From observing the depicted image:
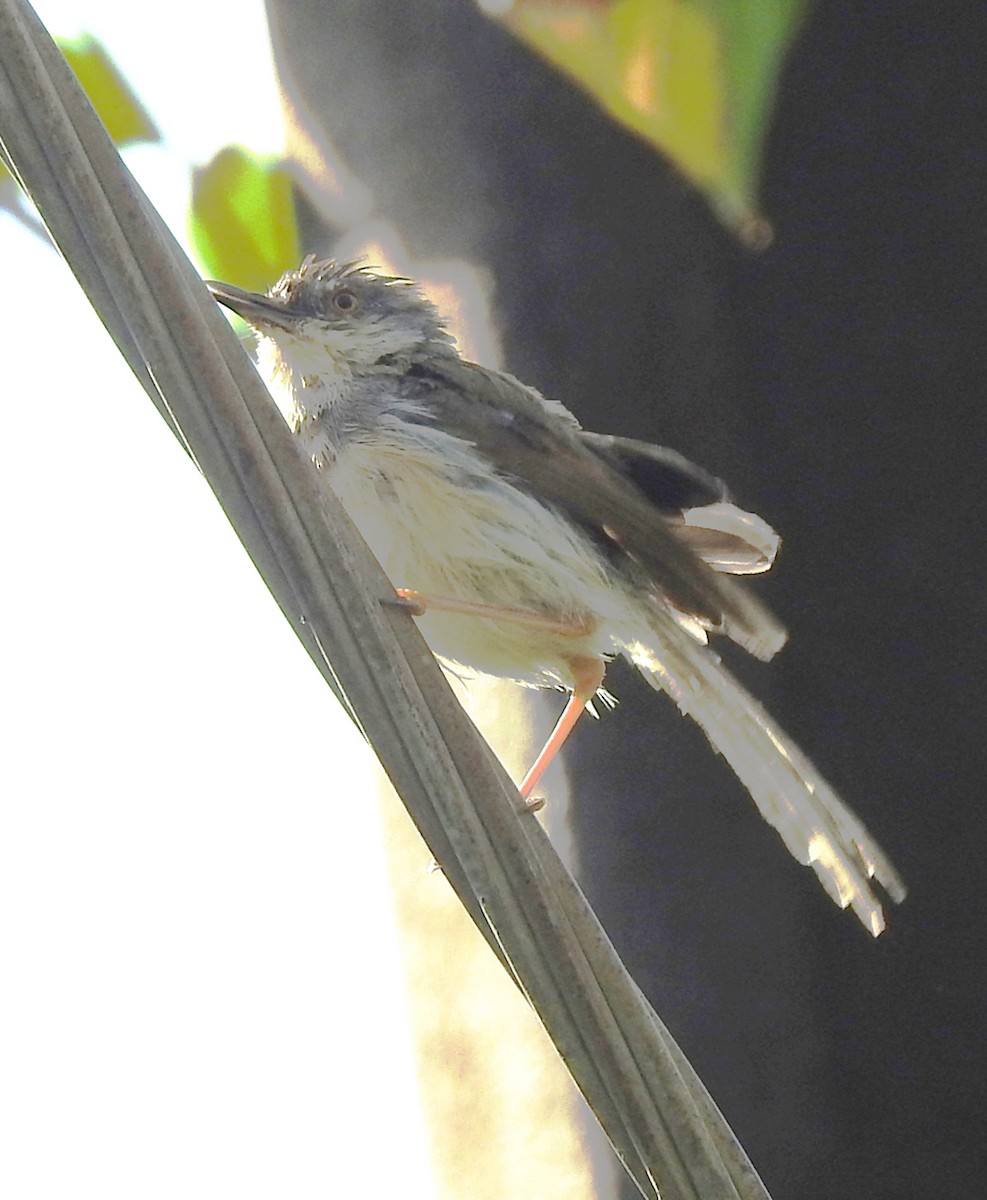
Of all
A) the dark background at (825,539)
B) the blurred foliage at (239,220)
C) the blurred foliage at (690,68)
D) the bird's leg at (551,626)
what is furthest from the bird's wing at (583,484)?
the blurred foliage at (690,68)

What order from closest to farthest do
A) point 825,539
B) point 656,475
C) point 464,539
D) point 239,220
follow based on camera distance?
point 464,539 < point 656,475 < point 239,220 < point 825,539

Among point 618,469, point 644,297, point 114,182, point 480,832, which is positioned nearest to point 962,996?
point 618,469

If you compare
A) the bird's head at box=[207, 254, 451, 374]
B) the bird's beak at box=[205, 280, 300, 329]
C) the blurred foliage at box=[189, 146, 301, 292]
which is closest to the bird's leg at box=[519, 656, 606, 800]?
the bird's head at box=[207, 254, 451, 374]

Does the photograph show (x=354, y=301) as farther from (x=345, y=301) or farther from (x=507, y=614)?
(x=507, y=614)

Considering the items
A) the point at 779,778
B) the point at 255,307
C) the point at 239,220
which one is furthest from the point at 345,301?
the point at 779,778

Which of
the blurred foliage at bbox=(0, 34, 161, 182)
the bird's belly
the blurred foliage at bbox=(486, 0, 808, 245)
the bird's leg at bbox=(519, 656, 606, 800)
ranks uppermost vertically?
the blurred foliage at bbox=(486, 0, 808, 245)

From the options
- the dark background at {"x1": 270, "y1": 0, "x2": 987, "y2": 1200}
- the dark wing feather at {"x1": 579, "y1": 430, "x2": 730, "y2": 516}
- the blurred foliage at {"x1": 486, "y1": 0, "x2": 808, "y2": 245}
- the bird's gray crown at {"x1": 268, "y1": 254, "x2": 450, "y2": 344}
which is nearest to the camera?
the dark wing feather at {"x1": 579, "y1": 430, "x2": 730, "y2": 516}

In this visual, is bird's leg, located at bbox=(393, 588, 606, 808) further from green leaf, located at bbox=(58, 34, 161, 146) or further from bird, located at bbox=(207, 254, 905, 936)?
green leaf, located at bbox=(58, 34, 161, 146)
